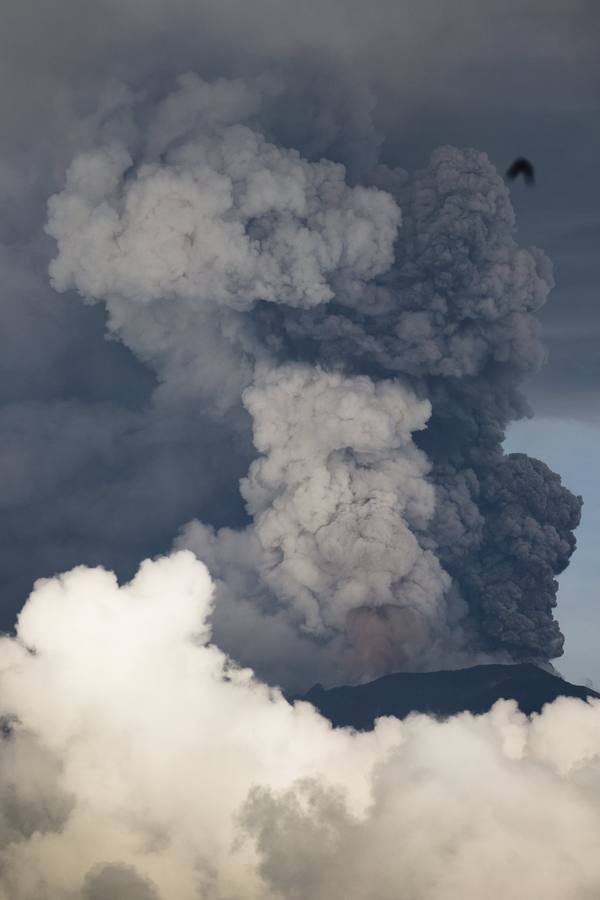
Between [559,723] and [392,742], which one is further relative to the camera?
[559,723]

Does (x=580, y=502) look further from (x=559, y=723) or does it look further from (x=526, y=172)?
(x=526, y=172)

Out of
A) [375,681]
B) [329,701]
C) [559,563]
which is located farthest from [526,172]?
[329,701]

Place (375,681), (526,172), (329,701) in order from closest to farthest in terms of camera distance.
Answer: (526,172) → (375,681) → (329,701)

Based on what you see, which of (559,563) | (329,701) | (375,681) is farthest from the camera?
(329,701)

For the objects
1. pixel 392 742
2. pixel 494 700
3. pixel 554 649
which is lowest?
pixel 392 742

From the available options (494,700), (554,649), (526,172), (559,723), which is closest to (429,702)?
(494,700)

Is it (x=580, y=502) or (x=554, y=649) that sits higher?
(x=580, y=502)
